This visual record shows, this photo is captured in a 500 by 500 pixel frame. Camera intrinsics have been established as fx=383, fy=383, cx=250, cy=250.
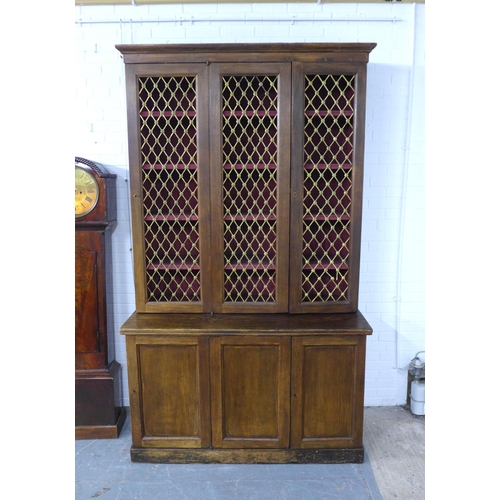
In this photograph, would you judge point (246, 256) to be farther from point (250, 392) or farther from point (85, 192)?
point (85, 192)

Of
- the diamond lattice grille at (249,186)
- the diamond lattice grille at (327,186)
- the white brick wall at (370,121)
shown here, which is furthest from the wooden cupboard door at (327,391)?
the white brick wall at (370,121)

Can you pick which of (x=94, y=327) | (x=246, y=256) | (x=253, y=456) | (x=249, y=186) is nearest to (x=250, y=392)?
(x=253, y=456)

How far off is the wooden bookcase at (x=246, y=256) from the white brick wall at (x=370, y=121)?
1.41 feet

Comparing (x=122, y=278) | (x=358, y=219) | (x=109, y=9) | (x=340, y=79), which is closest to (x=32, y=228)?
(x=358, y=219)

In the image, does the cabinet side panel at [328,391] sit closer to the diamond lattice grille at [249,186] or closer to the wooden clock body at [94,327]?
the diamond lattice grille at [249,186]

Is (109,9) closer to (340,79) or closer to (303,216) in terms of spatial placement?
(340,79)

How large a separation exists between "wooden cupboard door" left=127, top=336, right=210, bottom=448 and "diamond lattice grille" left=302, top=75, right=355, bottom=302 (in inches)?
29.6

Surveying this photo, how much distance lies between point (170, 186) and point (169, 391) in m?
1.20

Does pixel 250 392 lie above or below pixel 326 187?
below

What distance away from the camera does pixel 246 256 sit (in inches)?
91.4

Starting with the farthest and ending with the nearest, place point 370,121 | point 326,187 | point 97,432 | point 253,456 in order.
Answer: point 370,121 < point 97,432 < point 326,187 < point 253,456

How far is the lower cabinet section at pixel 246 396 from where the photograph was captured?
2.11 meters

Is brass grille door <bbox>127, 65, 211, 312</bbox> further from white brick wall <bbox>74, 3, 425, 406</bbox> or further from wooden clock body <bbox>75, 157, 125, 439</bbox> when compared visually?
white brick wall <bbox>74, 3, 425, 406</bbox>

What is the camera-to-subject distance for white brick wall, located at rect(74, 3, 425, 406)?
95.1 inches
